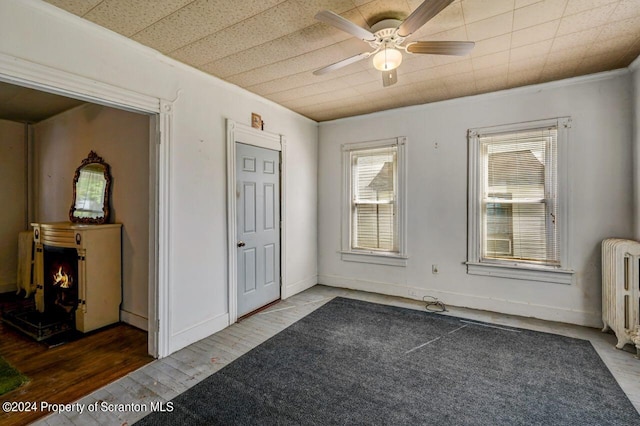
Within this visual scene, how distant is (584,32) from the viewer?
2.25 metres

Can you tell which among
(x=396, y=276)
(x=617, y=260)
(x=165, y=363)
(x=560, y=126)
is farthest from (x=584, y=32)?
(x=165, y=363)

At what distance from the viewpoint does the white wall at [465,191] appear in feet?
9.91

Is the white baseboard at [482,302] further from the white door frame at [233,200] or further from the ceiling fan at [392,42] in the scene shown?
the ceiling fan at [392,42]

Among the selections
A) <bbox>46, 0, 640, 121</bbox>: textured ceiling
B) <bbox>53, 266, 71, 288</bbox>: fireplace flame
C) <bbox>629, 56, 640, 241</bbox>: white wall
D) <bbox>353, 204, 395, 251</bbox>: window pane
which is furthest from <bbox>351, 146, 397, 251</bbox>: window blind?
<bbox>53, 266, 71, 288</bbox>: fireplace flame

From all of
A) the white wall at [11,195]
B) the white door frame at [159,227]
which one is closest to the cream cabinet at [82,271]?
the white door frame at [159,227]

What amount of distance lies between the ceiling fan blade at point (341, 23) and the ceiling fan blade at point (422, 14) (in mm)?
222

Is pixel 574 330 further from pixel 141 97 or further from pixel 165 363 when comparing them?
pixel 141 97

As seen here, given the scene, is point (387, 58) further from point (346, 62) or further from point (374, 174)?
point (374, 174)

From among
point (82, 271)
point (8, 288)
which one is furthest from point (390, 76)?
point (8, 288)

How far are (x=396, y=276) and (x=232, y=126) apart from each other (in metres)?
2.94

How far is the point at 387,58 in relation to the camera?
2.11 meters

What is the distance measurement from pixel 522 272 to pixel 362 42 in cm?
308

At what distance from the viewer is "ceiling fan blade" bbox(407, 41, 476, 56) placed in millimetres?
1923

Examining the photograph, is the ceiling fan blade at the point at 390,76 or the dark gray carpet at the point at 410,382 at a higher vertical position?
the ceiling fan blade at the point at 390,76
